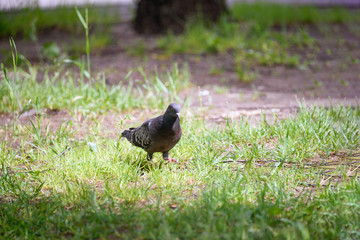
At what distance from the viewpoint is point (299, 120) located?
3.90 m

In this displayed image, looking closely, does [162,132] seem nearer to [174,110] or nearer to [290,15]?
[174,110]

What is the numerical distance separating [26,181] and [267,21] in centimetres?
730

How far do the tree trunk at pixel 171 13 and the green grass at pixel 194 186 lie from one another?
4.75 m

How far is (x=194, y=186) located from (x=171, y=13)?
597 centimetres

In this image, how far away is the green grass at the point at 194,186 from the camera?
2529 mm

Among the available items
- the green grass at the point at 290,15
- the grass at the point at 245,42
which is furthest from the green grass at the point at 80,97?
the green grass at the point at 290,15

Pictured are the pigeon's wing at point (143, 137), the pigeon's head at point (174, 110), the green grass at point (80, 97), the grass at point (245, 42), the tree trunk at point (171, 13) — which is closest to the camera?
the pigeon's head at point (174, 110)

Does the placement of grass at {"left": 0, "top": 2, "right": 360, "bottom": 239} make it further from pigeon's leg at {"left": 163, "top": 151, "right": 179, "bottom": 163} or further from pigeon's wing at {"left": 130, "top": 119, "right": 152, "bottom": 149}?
pigeon's wing at {"left": 130, "top": 119, "right": 152, "bottom": 149}

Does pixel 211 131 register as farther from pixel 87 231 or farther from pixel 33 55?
pixel 33 55

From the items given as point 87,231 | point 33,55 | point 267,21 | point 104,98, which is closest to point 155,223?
point 87,231

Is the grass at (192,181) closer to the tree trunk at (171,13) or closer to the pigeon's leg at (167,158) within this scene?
the pigeon's leg at (167,158)

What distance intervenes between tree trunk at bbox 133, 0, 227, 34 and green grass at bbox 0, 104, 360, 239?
475cm

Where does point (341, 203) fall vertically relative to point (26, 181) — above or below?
above

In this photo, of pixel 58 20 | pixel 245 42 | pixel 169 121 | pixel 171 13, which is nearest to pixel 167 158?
pixel 169 121
